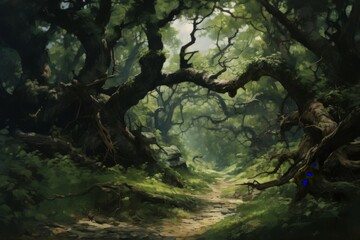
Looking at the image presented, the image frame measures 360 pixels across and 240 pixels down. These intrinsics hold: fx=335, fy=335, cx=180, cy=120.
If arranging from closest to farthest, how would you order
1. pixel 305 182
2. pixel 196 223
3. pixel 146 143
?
pixel 305 182, pixel 196 223, pixel 146 143

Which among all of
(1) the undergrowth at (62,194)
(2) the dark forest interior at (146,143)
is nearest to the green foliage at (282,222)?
(2) the dark forest interior at (146,143)

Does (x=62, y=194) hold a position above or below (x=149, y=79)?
below

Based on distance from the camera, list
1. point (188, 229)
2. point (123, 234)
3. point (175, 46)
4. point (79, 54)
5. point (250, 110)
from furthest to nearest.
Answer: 1. point (175, 46)
2. point (250, 110)
3. point (79, 54)
4. point (188, 229)
5. point (123, 234)

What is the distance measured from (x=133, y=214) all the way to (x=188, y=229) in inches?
65.7

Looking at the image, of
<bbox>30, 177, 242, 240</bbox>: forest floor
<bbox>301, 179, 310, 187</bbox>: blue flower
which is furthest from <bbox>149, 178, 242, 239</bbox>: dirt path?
<bbox>301, 179, 310, 187</bbox>: blue flower

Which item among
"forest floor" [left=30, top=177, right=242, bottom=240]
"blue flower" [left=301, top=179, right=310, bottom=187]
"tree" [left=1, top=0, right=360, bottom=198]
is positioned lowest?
"forest floor" [left=30, top=177, right=242, bottom=240]

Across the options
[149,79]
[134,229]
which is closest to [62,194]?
[134,229]

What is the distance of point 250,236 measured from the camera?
647 centimetres

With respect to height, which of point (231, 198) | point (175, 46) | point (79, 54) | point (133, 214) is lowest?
point (133, 214)

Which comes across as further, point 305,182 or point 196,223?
point 196,223

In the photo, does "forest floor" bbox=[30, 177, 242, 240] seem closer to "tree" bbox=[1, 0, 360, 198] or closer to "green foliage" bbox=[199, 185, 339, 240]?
"green foliage" bbox=[199, 185, 339, 240]

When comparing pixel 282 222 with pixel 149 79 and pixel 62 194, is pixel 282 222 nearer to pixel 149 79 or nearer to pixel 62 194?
pixel 62 194

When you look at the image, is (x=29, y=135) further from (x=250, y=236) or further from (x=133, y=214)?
(x=250, y=236)

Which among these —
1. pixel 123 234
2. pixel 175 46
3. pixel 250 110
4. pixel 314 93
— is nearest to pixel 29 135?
pixel 123 234
